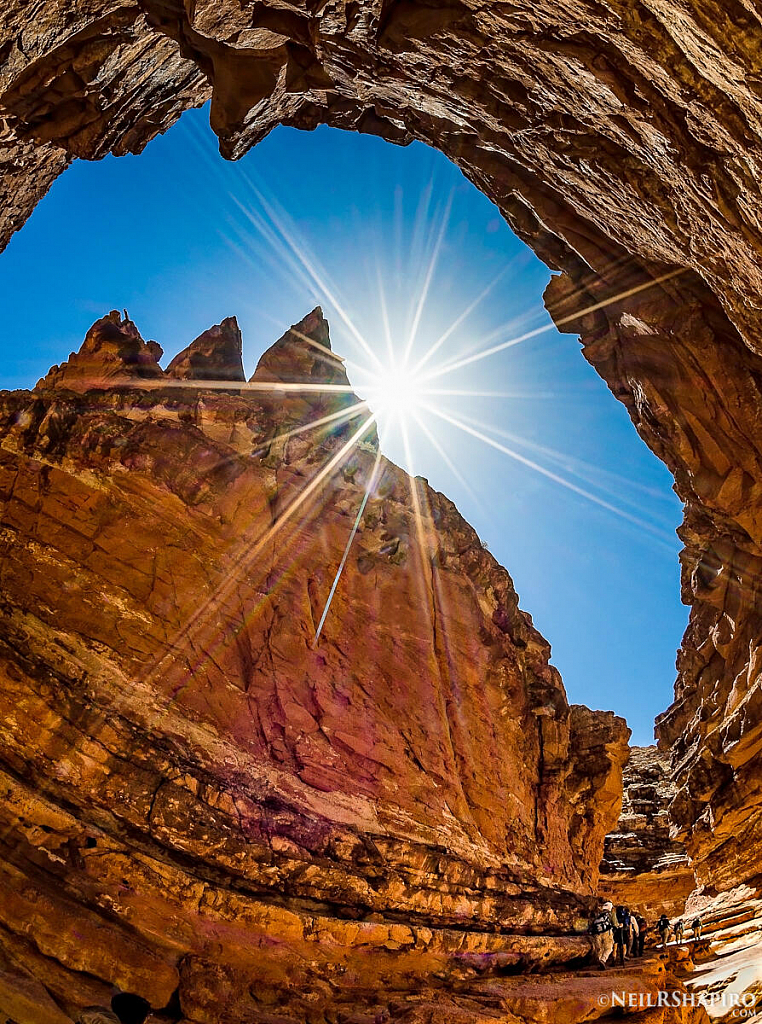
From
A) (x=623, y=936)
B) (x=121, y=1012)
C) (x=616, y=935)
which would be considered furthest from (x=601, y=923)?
(x=121, y=1012)

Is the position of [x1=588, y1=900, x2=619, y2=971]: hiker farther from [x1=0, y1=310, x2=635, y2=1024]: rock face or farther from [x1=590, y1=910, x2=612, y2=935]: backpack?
[x1=0, y1=310, x2=635, y2=1024]: rock face

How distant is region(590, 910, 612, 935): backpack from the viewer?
16.1 meters

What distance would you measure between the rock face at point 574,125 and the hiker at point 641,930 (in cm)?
699

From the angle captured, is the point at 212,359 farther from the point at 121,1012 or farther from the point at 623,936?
the point at 623,936

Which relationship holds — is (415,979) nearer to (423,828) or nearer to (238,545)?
(423,828)

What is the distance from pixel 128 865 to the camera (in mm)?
9562

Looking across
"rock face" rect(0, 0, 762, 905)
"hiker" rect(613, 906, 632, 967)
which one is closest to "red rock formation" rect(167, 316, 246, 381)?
"rock face" rect(0, 0, 762, 905)

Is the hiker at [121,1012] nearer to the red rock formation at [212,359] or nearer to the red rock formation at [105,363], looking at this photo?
the red rock formation at [105,363]

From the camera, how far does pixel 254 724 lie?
1230cm

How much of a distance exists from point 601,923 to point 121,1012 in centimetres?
1387

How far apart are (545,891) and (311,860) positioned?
7701mm

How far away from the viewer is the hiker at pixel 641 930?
19452mm

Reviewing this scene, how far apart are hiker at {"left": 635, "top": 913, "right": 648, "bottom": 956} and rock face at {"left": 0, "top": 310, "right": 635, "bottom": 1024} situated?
512cm

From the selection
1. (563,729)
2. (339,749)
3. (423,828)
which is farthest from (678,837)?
(339,749)
